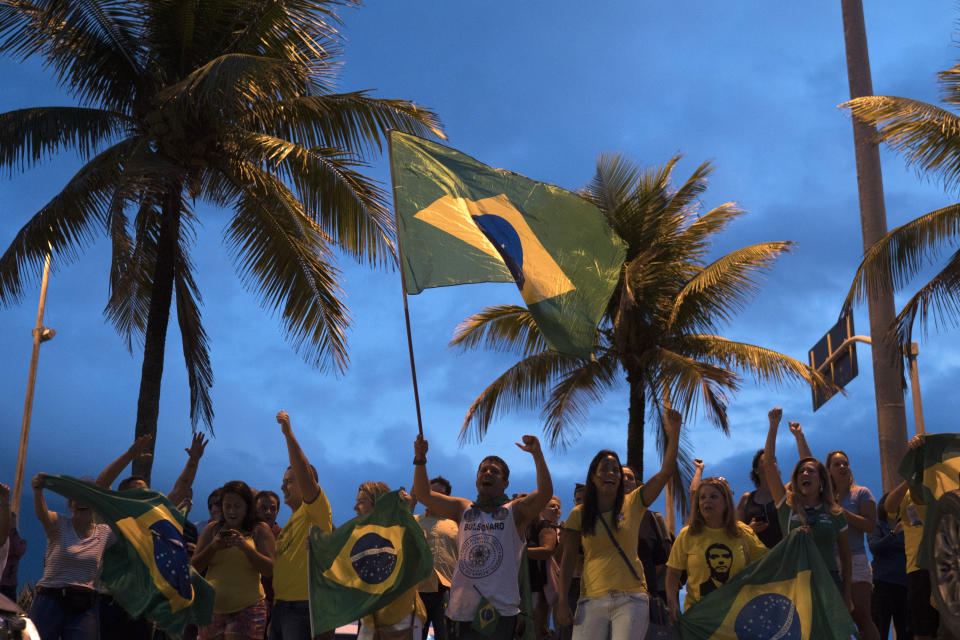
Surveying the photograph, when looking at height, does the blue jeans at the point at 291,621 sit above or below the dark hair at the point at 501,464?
below

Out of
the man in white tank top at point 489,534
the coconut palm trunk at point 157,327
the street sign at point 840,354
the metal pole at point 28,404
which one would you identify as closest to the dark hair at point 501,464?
the man in white tank top at point 489,534

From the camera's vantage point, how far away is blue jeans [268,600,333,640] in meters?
7.24

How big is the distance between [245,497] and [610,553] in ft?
8.93

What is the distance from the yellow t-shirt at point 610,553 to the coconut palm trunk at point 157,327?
7.43 meters

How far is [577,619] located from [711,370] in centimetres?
1277

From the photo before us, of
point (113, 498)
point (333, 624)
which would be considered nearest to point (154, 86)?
point (113, 498)

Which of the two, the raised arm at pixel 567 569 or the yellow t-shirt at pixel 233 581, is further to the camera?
the yellow t-shirt at pixel 233 581

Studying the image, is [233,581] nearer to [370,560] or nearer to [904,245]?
[370,560]

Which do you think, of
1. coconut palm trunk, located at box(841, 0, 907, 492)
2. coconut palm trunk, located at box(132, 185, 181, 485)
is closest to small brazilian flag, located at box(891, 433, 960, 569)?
coconut palm trunk, located at box(841, 0, 907, 492)

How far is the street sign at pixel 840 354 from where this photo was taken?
14930 mm

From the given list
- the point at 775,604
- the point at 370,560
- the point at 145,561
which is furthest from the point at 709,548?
the point at 145,561

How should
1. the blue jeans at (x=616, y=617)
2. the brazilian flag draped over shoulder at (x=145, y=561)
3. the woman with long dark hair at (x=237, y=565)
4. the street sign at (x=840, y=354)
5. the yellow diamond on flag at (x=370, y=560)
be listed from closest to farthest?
the blue jeans at (x=616, y=617) < the yellow diamond on flag at (x=370, y=560) < the woman with long dark hair at (x=237, y=565) < the brazilian flag draped over shoulder at (x=145, y=561) < the street sign at (x=840, y=354)

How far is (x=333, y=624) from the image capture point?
711 cm

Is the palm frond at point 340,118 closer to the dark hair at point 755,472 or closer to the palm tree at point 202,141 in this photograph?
the palm tree at point 202,141
